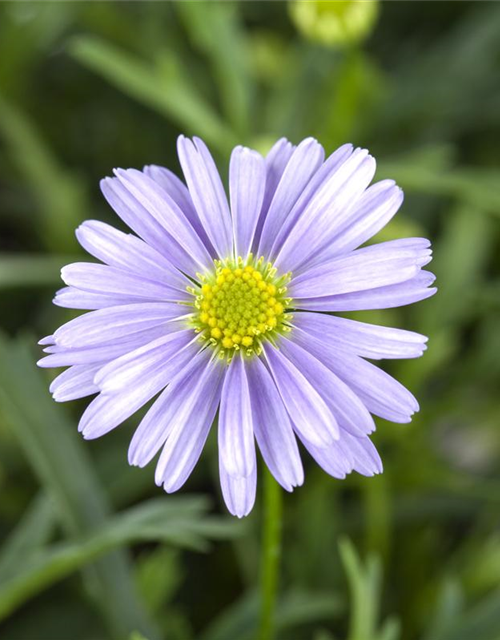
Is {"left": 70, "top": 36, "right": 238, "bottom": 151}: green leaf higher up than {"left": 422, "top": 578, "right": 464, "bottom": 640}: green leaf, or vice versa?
{"left": 70, "top": 36, "right": 238, "bottom": 151}: green leaf

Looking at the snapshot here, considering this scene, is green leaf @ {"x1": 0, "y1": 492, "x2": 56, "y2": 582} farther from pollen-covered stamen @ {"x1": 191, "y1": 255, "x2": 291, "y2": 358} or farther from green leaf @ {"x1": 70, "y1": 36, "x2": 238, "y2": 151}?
green leaf @ {"x1": 70, "y1": 36, "x2": 238, "y2": 151}

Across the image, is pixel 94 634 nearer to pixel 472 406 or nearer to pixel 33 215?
pixel 472 406

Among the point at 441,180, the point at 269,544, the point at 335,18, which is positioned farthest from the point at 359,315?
the point at 269,544

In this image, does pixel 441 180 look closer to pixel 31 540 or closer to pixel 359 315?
pixel 359 315

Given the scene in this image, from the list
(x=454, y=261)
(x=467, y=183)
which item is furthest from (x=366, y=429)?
(x=454, y=261)

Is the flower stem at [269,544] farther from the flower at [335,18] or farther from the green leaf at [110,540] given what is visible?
the flower at [335,18]

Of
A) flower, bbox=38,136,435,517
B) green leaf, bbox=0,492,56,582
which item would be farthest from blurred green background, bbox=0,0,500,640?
flower, bbox=38,136,435,517

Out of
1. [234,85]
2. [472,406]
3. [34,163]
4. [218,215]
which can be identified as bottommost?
[472,406]
